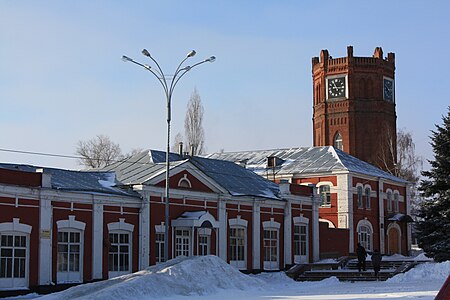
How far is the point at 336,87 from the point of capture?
6962 centimetres

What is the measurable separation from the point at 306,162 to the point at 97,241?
78.2 feet

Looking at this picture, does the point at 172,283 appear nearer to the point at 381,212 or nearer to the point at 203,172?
the point at 203,172

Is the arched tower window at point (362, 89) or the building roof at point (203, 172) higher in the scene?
the arched tower window at point (362, 89)

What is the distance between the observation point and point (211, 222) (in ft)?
108

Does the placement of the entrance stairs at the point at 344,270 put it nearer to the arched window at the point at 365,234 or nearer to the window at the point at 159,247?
the arched window at the point at 365,234

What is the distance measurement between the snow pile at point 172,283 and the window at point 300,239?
11.6m

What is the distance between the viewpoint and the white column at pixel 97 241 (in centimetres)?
2894

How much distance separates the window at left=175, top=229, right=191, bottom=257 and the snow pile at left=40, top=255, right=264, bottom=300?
5202mm

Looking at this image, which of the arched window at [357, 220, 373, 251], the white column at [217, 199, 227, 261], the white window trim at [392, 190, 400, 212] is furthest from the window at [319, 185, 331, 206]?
the white column at [217, 199, 227, 261]

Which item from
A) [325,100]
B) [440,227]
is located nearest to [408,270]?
[440,227]

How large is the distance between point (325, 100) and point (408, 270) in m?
37.4

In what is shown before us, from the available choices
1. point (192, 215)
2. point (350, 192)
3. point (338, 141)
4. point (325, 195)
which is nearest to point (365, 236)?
point (350, 192)

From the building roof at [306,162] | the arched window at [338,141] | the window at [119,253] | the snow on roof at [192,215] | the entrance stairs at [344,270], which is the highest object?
the arched window at [338,141]

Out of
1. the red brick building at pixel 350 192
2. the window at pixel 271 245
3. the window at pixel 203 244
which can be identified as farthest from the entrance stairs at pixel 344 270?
the window at pixel 203 244
